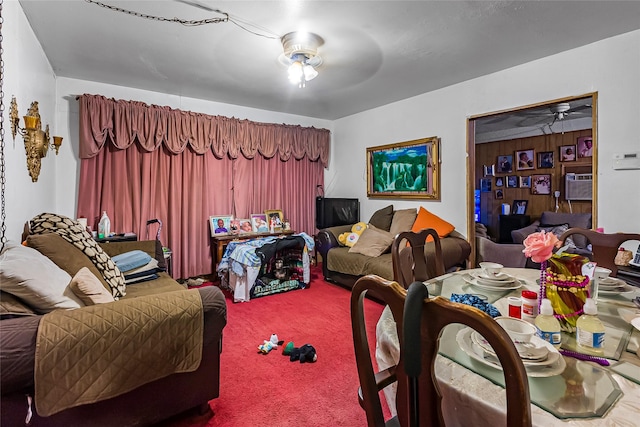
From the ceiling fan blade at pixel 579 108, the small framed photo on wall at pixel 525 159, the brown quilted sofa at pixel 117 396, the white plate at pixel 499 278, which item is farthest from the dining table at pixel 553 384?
the small framed photo on wall at pixel 525 159

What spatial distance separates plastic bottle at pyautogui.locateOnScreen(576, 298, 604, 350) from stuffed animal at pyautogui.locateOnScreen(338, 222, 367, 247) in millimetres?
3085

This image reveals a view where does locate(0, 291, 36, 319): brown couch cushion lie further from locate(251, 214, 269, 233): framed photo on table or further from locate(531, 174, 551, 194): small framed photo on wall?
locate(531, 174, 551, 194): small framed photo on wall

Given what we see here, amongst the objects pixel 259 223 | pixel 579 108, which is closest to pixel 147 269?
pixel 259 223

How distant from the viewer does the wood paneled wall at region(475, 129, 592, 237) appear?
5270 millimetres

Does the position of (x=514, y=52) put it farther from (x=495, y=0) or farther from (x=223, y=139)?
(x=223, y=139)

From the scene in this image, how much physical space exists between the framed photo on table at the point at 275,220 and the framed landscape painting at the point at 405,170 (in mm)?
1401

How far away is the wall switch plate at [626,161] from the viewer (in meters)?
2.51

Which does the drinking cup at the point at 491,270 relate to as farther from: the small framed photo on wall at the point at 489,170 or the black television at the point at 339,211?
the small framed photo on wall at the point at 489,170

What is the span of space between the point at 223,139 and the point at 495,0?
329 cm

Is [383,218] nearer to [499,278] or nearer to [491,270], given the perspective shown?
[491,270]

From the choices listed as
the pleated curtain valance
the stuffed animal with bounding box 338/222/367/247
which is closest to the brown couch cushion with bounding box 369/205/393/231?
the stuffed animal with bounding box 338/222/367/247

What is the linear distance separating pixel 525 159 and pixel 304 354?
5.67 meters

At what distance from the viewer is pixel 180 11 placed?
2.15 metres

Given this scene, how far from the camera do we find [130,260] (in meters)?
2.62
